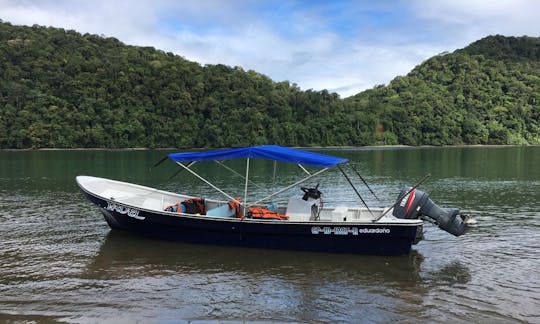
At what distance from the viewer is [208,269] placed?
1155 cm

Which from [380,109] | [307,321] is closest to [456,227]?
[307,321]

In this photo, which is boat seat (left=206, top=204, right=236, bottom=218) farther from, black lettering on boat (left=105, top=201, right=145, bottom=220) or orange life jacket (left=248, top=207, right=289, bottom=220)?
black lettering on boat (left=105, top=201, right=145, bottom=220)

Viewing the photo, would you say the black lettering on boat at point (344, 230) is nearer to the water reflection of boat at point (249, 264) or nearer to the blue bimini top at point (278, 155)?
the water reflection of boat at point (249, 264)

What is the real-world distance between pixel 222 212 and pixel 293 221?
2.69 metres

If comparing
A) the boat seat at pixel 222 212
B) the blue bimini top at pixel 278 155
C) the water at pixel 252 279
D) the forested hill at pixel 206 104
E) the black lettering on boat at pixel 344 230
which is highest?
the forested hill at pixel 206 104

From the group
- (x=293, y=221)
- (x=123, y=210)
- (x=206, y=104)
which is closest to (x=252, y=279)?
(x=293, y=221)

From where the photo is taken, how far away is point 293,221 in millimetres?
12414

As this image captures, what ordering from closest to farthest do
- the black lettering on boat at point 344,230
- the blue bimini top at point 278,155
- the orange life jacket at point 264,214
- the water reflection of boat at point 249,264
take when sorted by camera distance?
the water reflection of boat at point 249,264 < the black lettering on boat at point 344,230 < the blue bimini top at point 278,155 < the orange life jacket at point 264,214

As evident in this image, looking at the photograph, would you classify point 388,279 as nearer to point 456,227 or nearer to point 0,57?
point 456,227

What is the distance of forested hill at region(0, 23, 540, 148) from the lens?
102 m

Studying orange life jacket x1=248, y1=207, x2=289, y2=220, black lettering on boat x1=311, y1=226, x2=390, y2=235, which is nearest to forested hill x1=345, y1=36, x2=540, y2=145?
orange life jacket x1=248, y1=207, x2=289, y2=220

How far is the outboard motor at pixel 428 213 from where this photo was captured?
40.9 ft

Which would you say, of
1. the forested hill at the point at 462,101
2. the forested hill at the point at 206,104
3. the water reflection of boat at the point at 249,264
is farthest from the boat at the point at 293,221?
the forested hill at the point at 462,101

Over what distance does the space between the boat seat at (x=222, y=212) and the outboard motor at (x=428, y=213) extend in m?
5.21
